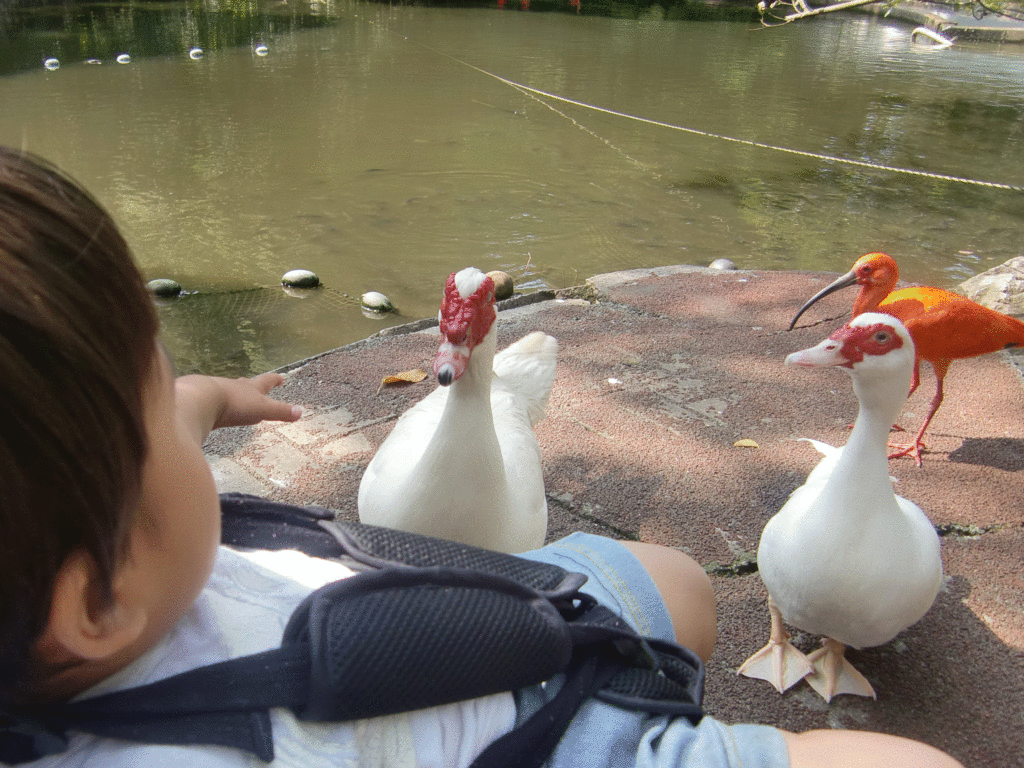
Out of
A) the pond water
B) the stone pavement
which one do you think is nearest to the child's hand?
the stone pavement

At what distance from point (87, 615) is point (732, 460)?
2.03m

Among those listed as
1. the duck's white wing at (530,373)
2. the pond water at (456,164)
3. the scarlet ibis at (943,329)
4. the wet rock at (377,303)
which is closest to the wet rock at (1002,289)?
the pond water at (456,164)

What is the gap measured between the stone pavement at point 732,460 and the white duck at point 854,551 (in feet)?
0.22

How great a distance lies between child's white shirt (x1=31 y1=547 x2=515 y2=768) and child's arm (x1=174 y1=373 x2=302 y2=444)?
0.21 metres

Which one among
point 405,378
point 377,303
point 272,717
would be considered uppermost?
point 272,717

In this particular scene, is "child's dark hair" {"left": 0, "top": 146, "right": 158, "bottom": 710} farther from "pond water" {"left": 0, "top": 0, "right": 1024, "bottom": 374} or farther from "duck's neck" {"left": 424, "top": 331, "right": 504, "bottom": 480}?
"pond water" {"left": 0, "top": 0, "right": 1024, "bottom": 374}

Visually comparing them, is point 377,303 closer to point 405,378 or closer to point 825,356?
point 405,378

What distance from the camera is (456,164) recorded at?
654 centimetres

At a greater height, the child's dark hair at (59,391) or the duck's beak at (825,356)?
the child's dark hair at (59,391)

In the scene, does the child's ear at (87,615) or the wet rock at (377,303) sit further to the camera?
the wet rock at (377,303)

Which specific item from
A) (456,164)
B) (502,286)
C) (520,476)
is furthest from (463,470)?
(456,164)

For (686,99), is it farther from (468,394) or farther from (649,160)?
(468,394)

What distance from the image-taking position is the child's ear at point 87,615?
1.77 ft

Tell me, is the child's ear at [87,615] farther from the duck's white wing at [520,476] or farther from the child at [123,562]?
the duck's white wing at [520,476]
